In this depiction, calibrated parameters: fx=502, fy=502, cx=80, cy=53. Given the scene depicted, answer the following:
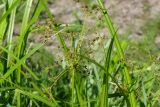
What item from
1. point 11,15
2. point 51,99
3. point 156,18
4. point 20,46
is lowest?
point 51,99

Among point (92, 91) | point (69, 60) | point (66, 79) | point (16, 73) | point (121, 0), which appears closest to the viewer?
point (69, 60)

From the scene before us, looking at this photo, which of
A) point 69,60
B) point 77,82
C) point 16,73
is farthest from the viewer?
point 16,73

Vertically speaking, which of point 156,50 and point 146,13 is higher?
point 146,13

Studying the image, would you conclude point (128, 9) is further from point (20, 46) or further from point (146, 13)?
point (20, 46)

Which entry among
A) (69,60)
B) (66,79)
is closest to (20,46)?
(69,60)

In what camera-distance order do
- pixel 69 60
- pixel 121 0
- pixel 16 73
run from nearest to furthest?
pixel 69 60 → pixel 16 73 → pixel 121 0

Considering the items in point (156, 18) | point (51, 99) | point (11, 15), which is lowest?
point (51, 99)

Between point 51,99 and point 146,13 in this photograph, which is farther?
point 146,13

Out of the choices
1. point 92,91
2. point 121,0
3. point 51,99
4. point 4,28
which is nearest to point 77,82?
point 51,99

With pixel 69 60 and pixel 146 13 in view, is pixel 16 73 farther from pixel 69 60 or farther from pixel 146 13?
pixel 146 13
